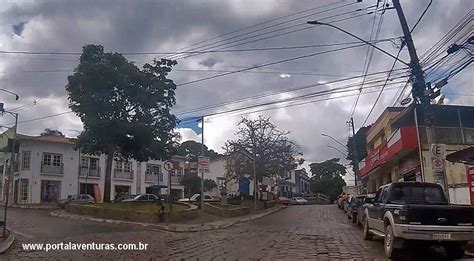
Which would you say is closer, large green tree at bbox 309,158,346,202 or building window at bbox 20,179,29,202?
building window at bbox 20,179,29,202

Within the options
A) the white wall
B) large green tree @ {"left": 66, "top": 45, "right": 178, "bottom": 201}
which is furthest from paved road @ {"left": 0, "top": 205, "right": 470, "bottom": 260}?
the white wall

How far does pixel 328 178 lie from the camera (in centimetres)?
8631

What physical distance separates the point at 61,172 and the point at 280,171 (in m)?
23.0

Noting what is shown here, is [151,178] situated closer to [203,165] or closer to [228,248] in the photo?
[203,165]

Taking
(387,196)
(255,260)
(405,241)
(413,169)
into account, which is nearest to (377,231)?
(387,196)

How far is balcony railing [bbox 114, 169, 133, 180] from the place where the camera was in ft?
186

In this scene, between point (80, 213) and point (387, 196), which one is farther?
point (80, 213)

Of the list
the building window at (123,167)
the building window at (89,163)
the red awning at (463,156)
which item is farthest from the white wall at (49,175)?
the red awning at (463,156)

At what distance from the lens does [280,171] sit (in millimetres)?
48656

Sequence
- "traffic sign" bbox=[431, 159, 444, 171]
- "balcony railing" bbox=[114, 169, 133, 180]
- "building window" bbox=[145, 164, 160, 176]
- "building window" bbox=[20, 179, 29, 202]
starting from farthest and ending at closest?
"building window" bbox=[145, 164, 160, 176] → "balcony railing" bbox=[114, 169, 133, 180] → "building window" bbox=[20, 179, 29, 202] → "traffic sign" bbox=[431, 159, 444, 171]

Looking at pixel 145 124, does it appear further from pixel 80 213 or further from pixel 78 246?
pixel 78 246

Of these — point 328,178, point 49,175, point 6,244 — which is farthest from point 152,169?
point 6,244

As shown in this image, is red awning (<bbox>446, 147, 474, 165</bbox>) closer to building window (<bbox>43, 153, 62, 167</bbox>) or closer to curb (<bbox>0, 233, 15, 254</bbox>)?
curb (<bbox>0, 233, 15, 254</bbox>)

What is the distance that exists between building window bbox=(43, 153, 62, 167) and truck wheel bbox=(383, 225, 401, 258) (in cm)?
4457
